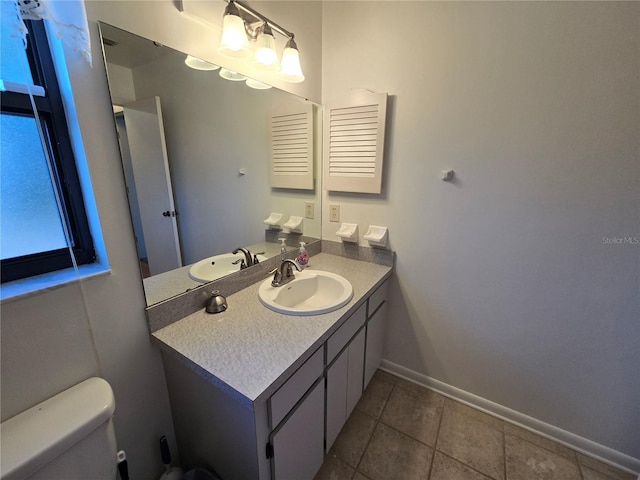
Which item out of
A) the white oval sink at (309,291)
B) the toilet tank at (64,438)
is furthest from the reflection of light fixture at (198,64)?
the toilet tank at (64,438)

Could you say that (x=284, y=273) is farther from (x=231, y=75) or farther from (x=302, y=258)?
(x=231, y=75)

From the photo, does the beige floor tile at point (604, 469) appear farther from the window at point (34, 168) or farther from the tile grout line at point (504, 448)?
the window at point (34, 168)

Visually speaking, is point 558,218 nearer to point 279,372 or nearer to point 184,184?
point 279,372

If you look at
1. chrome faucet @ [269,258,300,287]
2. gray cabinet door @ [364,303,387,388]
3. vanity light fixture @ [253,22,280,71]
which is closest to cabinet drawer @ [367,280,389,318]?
gray cabinet door @ [364,303,387,388]

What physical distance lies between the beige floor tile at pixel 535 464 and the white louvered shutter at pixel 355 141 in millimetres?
→ 1524

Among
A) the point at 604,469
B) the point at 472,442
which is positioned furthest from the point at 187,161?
the point at 604,469

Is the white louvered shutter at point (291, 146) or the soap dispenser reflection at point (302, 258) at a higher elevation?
the white louvered shutter at point (291, 146)

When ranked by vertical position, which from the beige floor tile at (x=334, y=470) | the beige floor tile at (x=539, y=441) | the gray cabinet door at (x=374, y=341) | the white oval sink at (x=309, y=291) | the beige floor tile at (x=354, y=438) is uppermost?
the white oval sink at (x=309, y=291)

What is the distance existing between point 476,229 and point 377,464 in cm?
128

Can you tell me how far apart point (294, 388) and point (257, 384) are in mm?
206

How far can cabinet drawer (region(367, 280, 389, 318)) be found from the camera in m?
1.44

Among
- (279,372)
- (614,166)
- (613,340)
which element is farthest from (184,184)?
(613,340)

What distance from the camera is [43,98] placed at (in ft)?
2.36

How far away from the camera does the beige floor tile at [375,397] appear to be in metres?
1.57
